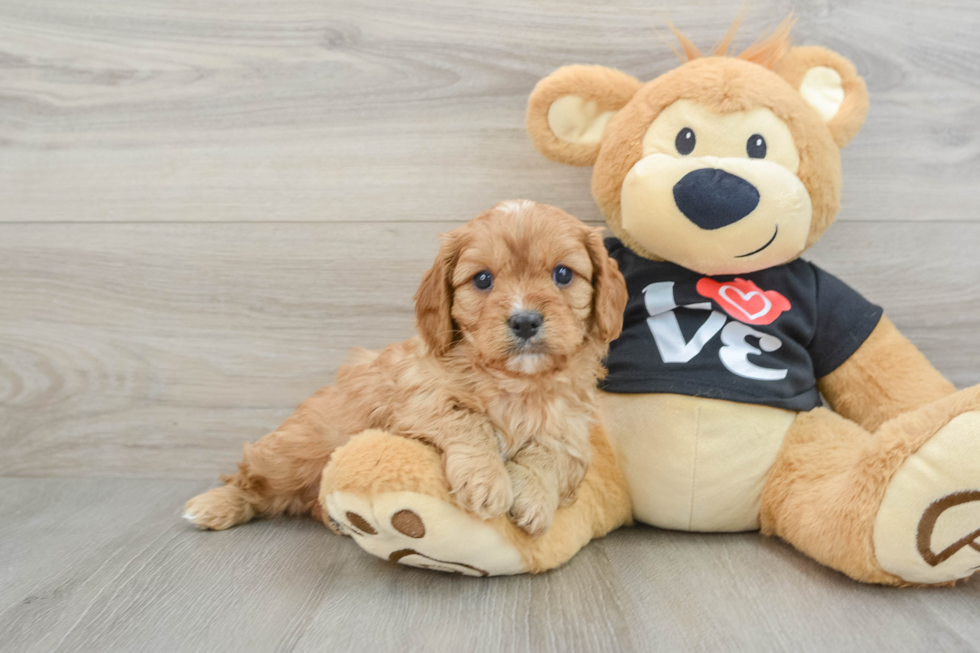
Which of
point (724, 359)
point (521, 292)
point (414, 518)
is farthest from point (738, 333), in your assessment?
point (414, 518)

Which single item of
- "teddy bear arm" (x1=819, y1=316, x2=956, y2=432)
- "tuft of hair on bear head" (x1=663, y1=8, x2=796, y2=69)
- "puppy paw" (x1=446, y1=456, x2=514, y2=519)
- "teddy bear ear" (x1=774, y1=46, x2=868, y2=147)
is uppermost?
"tuft of hair on bear head" (x1=663, y1=8, x2=796, y2=69)

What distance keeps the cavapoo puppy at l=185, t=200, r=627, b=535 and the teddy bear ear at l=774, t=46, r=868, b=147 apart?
615mm

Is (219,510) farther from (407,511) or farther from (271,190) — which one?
(271,190)

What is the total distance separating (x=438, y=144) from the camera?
168 centimetres

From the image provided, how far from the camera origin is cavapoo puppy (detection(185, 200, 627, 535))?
1.05 metres

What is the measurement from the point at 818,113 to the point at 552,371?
0.81m

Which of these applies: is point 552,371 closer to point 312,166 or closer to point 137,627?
point 137,627

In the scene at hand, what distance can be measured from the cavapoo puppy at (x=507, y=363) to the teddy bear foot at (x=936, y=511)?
50 cm

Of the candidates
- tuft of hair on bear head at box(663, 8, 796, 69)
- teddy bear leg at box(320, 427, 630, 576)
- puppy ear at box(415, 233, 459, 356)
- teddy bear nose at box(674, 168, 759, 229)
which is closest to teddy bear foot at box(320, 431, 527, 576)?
teddy bear leg at box(320, 427, 630, 576)

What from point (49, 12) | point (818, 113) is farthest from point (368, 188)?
point (818, 113)

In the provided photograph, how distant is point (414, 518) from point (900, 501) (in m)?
0.77

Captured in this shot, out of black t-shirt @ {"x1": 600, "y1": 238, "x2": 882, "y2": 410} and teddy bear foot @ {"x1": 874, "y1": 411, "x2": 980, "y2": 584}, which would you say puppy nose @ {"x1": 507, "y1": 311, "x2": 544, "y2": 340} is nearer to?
black t-shirt @ {"x1": 600, "y1": 238, "x2": 882, "y2": 410}

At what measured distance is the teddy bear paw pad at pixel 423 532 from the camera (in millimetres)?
1038

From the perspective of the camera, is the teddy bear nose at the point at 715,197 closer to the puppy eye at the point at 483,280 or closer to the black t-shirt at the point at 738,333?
the black t-shirt at the point at 738,333
